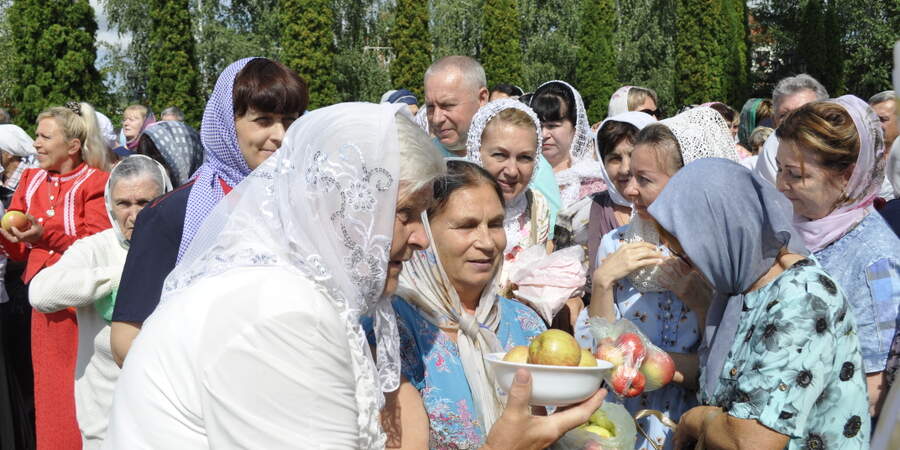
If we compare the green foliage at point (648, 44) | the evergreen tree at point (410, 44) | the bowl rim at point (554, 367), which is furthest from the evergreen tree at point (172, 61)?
the bowl rim at point (554, 367)

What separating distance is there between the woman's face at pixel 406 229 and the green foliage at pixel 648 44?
115ft

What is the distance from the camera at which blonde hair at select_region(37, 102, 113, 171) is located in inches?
231

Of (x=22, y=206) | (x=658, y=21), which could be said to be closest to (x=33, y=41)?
(x=22, y=206)

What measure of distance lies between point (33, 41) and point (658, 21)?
2689 cm

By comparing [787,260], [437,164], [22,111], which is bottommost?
[22,111]

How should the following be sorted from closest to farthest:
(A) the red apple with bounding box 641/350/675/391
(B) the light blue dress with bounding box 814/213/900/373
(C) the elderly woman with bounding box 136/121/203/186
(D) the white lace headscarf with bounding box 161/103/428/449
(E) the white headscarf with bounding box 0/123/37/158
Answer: (D) the white lace headscarf with bounding box 161/103/428/449, (A) the red apple with bounding box 641/350/675/391, (B) the light blue dress with bounding box 814/213/900/373, (C) the elderly woman with bounding box 136/121/203/186, (E) the white headscarf with bounding box 0/123/37/158

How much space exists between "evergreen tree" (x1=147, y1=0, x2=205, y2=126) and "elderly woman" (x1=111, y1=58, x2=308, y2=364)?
21.2 m

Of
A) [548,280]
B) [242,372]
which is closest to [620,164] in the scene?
[548,280]

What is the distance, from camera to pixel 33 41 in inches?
682

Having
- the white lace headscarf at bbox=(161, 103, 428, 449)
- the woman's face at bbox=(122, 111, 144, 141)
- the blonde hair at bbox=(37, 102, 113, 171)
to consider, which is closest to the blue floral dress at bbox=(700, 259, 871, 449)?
the white lace headscarf at bbox=(161, 103, 428, 449)

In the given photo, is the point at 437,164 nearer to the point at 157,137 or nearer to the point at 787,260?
the point at 787,260

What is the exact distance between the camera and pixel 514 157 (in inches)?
172

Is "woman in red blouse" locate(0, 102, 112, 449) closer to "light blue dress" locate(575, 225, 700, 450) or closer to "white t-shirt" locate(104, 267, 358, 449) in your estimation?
"light blue dress" locate(575, 225, 700, 450)

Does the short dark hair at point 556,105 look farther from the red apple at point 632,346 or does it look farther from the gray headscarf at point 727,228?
the red apple at point 632,346
